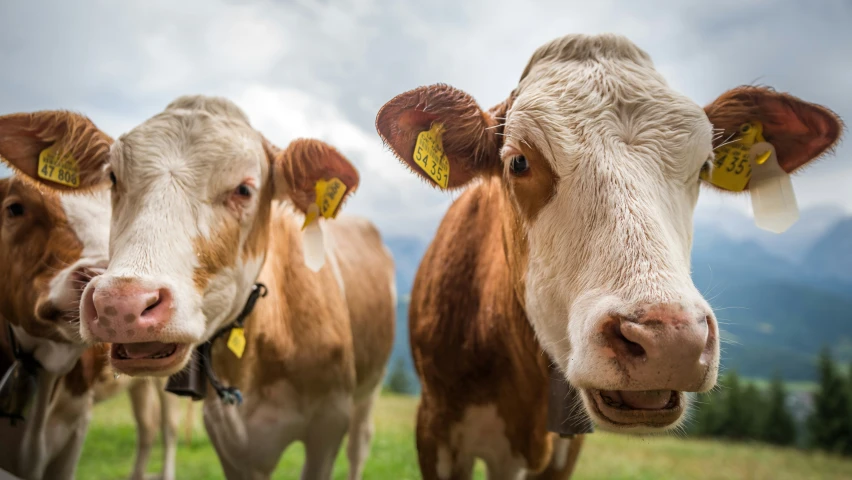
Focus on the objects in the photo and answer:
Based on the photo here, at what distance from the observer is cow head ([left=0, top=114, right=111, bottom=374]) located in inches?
95.0

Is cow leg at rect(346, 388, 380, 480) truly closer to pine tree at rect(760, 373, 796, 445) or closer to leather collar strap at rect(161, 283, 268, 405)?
leather collar strap at rect(161, 283, 268, 405)

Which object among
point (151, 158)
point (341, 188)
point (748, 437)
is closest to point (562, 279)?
point (341, 188)

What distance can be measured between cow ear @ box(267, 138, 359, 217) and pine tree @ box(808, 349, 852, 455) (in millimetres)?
9587

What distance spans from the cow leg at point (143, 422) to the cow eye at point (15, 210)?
7.24ft

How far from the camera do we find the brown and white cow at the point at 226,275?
6.09 feet

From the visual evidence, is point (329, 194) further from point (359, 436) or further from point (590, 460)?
point (590, 460)

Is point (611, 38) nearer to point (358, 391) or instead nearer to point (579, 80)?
point (579, 80)

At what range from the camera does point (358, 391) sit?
4293 millimetres

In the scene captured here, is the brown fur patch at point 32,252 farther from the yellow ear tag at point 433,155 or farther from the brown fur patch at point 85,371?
the yellow ear tag at point 433,155

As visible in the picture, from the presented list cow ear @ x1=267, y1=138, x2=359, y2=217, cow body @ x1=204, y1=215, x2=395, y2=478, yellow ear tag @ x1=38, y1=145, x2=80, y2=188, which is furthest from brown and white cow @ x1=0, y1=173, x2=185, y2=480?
cow ear @ x1=267, y1=138, x2=359, y2=217

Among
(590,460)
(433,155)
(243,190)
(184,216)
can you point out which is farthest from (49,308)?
(590,460)

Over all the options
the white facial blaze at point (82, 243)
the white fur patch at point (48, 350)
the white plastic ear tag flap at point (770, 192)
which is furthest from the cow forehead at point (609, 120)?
the white fur patch at point (48, 350)

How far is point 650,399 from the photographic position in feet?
4.60

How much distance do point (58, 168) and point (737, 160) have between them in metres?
3.19
